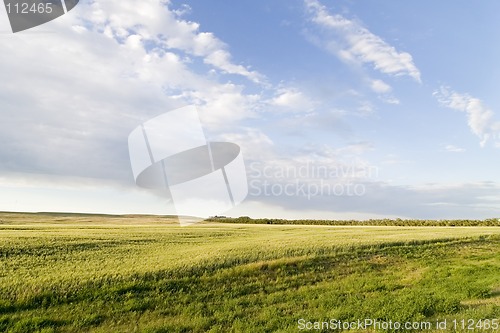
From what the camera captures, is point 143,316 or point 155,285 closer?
point 143,316

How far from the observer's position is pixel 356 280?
1891 cm

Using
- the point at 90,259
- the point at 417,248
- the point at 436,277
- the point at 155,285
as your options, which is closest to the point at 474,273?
the point at 436,277

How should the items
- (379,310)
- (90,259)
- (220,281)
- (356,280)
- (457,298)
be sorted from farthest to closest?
(90,259)
(356,280)
(220,281)
(457,298)
(379,310)

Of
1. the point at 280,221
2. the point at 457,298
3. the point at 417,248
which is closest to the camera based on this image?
the point at 457,298

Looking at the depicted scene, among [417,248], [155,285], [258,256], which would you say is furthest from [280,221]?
[155,285]

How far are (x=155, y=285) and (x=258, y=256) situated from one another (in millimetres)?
8360

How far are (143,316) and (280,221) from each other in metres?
96.1

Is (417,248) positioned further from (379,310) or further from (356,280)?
(379,310)

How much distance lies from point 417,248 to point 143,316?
2586cm

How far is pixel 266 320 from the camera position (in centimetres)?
1212

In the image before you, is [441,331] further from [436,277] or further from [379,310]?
[436,277]

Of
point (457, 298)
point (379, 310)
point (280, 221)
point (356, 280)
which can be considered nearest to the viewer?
point (379, 310)

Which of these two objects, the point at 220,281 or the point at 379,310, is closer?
the point at 379,310

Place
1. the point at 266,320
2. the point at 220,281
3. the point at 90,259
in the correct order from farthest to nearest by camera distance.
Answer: the point at 90,259, the point at 220,281, the point at 266,320
